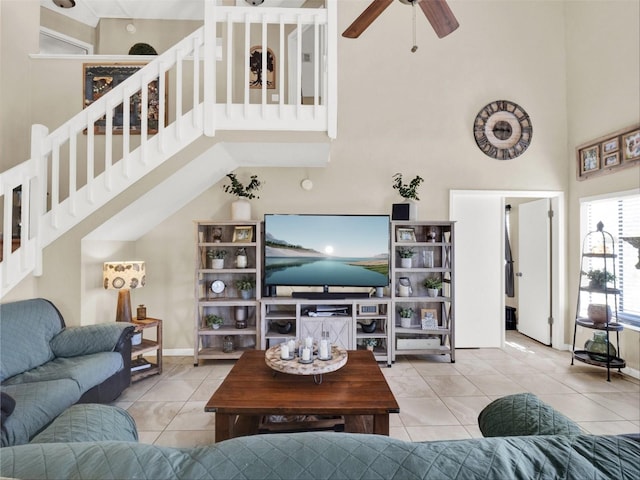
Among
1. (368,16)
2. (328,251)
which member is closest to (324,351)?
(328,251)

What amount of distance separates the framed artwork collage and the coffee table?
341 centimetres

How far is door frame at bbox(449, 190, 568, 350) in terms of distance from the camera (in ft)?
13.8

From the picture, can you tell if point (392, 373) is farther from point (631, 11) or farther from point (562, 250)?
point (631, 11)

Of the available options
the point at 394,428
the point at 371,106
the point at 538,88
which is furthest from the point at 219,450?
the point at 538,88

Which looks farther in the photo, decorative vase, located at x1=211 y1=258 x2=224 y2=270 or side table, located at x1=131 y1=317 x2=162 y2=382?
decorative vase, located at x1=211 y1=258 x2=224 y2=270

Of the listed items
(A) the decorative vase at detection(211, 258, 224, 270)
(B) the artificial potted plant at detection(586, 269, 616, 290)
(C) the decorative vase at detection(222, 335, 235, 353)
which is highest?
(A) the decorative vase at detection(211, 258, 224, 270)

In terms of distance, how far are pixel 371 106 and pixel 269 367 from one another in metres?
3.31

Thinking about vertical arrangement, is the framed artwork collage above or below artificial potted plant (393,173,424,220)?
above

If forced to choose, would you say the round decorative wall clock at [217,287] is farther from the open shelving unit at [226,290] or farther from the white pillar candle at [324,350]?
the white pillar candle at [324,350]

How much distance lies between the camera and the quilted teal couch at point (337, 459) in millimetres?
607

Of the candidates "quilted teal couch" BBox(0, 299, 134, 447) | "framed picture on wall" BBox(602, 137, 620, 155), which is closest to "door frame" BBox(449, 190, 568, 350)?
"framed picture on wall" BBox(602, 137, 620, 155)

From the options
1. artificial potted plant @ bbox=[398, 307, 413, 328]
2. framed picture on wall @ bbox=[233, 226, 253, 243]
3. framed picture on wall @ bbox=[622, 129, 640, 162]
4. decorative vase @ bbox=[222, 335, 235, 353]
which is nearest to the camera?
framed picture on wall @ bbox=[622, 129, 640, 162]

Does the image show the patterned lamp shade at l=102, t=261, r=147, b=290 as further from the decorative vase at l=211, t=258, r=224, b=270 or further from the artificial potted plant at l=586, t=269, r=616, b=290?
the artificial potted plant at l=586, t=269, r=616, b=290

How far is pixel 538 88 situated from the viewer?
14.0ft
